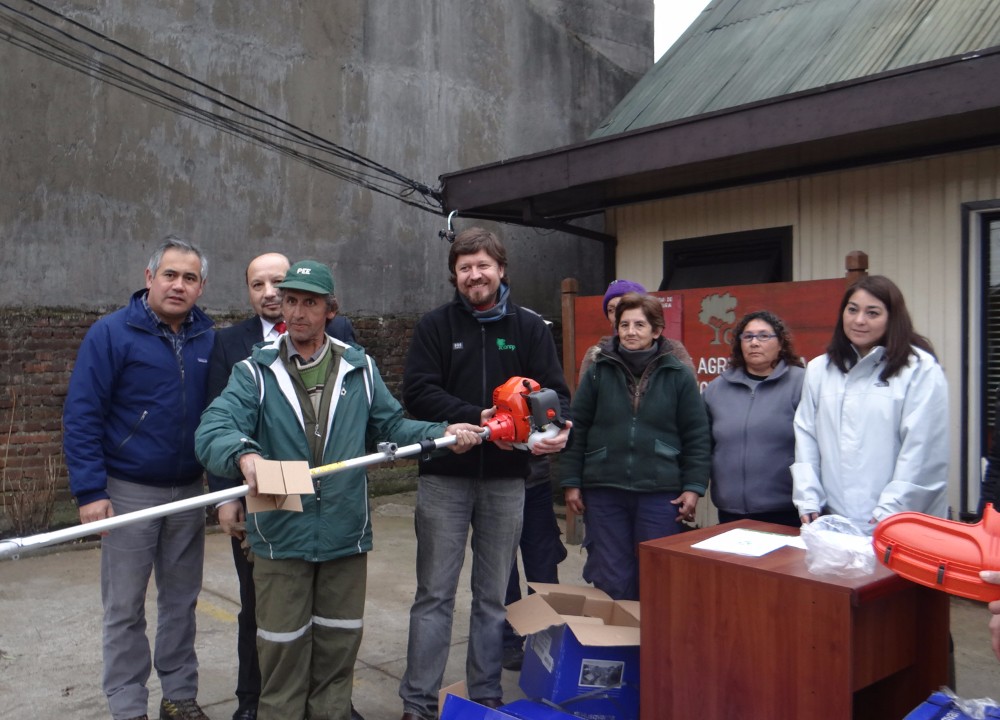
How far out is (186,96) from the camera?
7832mm

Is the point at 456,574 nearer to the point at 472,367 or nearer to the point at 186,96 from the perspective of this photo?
the point at 472,367

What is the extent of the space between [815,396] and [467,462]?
144 cm

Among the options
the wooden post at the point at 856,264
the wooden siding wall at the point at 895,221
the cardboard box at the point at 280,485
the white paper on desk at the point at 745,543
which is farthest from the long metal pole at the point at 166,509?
the wooden siding wall at the point at 895,221

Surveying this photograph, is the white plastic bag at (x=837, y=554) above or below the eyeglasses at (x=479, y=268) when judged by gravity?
below

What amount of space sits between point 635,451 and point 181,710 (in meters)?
2.15

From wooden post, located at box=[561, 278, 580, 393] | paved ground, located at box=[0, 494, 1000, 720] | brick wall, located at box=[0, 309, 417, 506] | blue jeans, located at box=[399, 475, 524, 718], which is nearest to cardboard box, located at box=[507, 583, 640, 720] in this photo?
blue jeans, located at box=[399, 475, 524, 718]

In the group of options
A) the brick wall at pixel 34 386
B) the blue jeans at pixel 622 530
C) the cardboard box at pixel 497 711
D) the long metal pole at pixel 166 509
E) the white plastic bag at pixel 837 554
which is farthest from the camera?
the brick wall at pixel 34 386

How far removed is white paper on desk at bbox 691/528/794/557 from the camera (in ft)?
9.96

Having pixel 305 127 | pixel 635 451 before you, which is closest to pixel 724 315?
pixel 635 451

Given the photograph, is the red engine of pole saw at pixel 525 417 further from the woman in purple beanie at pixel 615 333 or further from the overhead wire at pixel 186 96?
the overhead wire at pixel 186 96

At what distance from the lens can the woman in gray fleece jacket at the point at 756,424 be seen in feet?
12.7

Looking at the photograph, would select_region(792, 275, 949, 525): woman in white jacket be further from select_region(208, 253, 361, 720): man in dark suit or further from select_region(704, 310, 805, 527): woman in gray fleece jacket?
select_region(208, 253, 361, 720): man in dark suit

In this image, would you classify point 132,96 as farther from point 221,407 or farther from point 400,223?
point 221,407

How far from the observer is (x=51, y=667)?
14.1 feet
